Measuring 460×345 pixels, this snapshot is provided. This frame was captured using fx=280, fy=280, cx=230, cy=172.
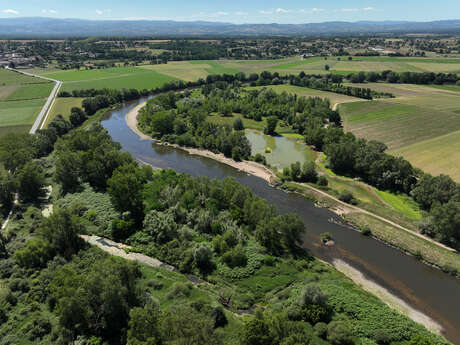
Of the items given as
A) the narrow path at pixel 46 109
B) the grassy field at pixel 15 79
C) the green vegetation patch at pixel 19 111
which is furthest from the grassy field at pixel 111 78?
the green vegetation patch at pixel 19 111

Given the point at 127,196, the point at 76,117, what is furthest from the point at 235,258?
the point at 76,117

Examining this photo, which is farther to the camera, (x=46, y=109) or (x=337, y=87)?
(x=337, y=87)

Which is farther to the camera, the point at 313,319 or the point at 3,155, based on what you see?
the point at 3,155

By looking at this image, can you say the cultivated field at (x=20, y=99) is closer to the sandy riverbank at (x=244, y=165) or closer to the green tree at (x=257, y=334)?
the sandy riverbank at (x=244, y=165)

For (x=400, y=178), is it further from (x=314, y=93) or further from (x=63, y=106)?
(x=63, y=106)

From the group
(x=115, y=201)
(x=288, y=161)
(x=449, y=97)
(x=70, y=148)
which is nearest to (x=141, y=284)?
(x=115, y=201)

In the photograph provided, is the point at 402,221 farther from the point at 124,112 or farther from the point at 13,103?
the point at 13,103

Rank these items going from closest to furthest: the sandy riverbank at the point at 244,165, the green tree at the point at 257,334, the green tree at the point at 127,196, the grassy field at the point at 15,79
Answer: the green tree at the point at 257,334, the green tree at the point at 127,196, the sandy riverbank at the point at 244,165, the grassy field at the point at 15,79
